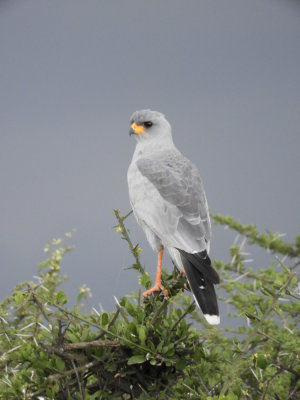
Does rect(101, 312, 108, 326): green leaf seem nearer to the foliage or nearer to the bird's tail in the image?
the foliage

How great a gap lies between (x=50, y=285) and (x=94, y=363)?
2.43ft

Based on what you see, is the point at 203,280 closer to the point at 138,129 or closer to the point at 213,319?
the point at 213,319

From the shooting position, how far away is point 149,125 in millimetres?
2127

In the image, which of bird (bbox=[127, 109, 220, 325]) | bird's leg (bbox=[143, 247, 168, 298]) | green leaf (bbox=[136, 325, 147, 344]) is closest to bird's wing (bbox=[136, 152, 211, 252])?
bird (bbox=[127, 109, 220, 325])

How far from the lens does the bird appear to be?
59.8 inches

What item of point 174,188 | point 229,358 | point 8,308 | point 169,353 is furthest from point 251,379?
point 8,308

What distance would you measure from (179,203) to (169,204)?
0.04 metres

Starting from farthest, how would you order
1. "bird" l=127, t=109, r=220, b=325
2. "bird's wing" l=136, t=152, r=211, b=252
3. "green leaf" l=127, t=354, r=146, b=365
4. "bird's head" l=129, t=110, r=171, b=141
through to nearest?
"bird's head" l=129, t=110, r=171, b=141, "bird's wing" l=136, t=152, r=211, b=252, "bird" l=127, t=109, r=220, b=325, "green leaf" l=127, t=354, r=146, b=365

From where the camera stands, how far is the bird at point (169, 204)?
1519mm

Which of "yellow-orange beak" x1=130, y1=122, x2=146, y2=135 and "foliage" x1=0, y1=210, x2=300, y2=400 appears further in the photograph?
"yellow-orange beak" x1=130, y1=122, x2=146, y2=135

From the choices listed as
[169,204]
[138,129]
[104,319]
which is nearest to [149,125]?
[138,129]

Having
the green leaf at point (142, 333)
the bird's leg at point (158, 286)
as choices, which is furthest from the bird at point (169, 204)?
the green leaf at point (142, 333)

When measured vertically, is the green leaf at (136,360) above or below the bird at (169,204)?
below

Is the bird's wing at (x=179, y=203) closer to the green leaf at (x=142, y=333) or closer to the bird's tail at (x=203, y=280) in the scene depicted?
the bird's tail at (x=203, y=280)
